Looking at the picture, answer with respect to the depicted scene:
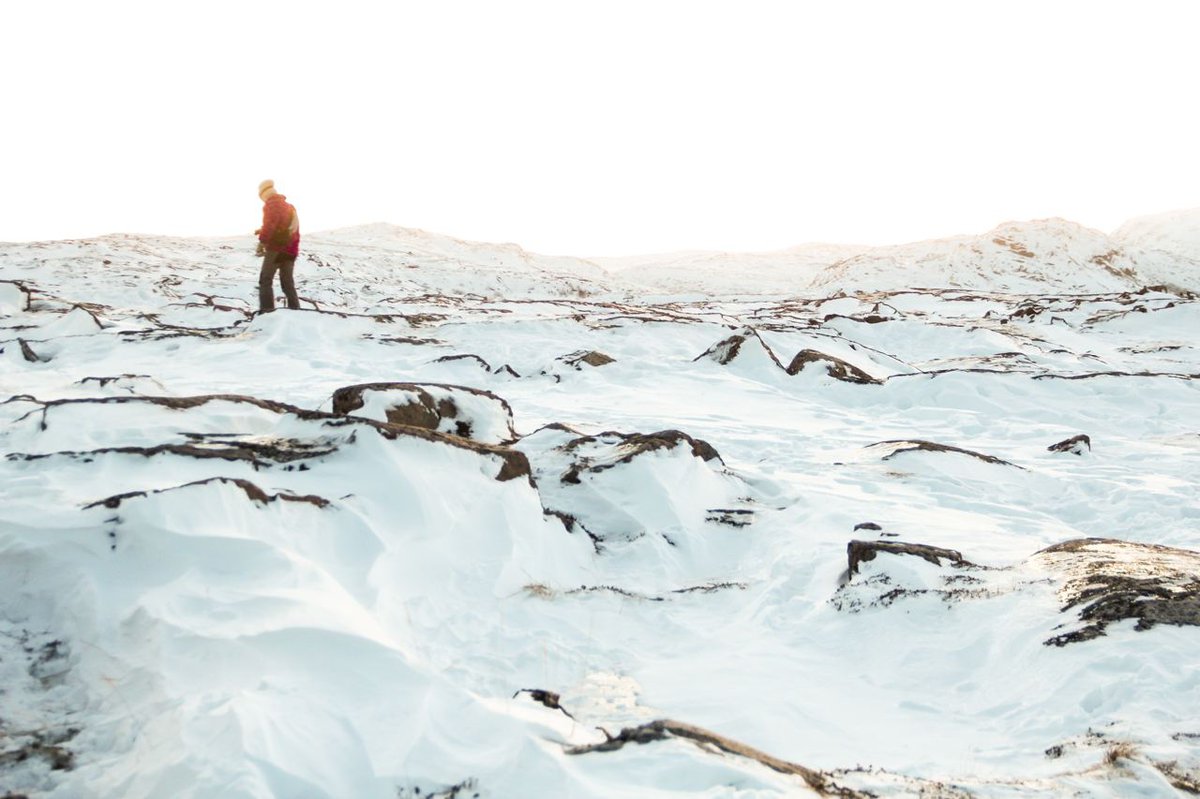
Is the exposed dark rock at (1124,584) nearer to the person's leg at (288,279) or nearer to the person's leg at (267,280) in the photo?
the person's leg at (288,279)

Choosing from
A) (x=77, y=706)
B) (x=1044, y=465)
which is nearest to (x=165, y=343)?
(x=77, y=706)

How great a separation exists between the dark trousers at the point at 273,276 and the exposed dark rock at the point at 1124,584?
10.8 meters

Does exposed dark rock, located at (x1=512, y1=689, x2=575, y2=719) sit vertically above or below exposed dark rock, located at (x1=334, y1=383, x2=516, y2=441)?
below

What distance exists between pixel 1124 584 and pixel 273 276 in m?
12.1

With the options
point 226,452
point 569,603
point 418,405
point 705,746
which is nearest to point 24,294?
point 418,405

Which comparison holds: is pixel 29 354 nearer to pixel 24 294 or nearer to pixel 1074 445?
pixel 24 294

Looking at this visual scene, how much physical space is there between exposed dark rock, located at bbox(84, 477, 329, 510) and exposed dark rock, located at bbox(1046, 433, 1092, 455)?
723cm

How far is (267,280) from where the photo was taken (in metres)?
12.1

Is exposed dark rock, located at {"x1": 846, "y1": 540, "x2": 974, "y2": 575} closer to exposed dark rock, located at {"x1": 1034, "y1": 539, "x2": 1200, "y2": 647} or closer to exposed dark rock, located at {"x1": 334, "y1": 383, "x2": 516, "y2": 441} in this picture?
exposed dark rock, located at {"x1": 1034, "y1": 539, "x2": 1200, "y2": 647}

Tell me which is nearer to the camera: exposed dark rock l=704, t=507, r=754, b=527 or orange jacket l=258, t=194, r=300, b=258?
exposed dark rock l=704, t=507, r=754, b=527

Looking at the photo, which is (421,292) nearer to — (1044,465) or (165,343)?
(165,343)

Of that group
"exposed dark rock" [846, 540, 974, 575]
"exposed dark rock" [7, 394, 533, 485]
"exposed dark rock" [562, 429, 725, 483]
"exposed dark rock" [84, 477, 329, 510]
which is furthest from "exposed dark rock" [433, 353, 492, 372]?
"exposed dark rock" [846, 540, 974, 575]

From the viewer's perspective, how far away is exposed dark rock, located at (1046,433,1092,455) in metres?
7.56

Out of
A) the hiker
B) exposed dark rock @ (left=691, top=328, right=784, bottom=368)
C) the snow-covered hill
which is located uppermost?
the snow-covered hill
